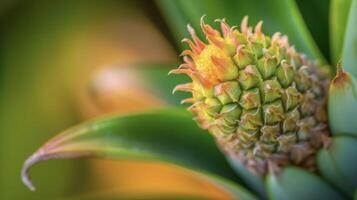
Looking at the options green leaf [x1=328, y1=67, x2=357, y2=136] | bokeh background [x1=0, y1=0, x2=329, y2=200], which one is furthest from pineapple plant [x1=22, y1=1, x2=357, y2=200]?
bokeh background [x1=0, y1=0, x2=329, y2=200]

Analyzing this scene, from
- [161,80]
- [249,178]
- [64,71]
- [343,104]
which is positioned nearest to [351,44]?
[343,104]

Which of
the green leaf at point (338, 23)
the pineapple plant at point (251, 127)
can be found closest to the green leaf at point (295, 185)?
the pineapple plant at point (251, 127)

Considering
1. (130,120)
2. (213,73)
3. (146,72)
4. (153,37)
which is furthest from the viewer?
(153,37)

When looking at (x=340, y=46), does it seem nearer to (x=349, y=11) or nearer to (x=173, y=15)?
(x=349, y=11)

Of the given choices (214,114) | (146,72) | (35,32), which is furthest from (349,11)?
(35,32)

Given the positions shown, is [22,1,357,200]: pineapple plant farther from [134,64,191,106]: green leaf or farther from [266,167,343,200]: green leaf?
[134,64,191,106]: green leaf

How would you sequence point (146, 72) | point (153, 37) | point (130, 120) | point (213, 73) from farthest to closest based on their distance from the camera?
point (153, 37) < point (146, 72) < point (130, 120) < point (213, 73)
